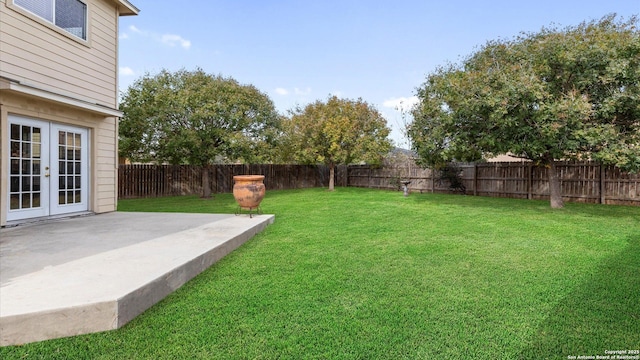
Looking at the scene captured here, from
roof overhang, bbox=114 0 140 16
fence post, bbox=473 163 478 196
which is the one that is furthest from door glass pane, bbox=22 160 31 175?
fence post, bbox=473 163 478 196

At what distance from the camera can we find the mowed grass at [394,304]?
2.06 meters

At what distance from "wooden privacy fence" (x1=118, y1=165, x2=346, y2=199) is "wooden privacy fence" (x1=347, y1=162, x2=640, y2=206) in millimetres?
5142

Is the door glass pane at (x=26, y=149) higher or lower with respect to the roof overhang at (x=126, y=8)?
lower

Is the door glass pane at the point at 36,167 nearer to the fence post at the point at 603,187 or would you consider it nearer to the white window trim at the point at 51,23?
the white window trim at the point at 51,23

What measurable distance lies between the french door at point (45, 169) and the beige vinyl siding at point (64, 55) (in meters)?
0.72

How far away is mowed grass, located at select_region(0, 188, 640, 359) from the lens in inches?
81.0

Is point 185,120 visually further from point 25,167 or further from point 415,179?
point 415,179

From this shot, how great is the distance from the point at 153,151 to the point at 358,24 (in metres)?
8.76

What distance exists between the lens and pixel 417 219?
7.11 metres

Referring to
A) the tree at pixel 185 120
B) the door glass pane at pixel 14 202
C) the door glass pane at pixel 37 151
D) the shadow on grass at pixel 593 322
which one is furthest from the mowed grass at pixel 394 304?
the tree at pixel 185 120

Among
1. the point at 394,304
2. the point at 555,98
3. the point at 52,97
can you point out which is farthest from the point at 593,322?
the point at 52,97

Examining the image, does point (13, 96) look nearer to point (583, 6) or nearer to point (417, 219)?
point (417, 219)

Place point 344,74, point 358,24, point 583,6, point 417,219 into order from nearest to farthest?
point 417,219
point 583,6
point 358,24
point 344,74

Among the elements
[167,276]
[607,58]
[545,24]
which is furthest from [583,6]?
[167,276]
